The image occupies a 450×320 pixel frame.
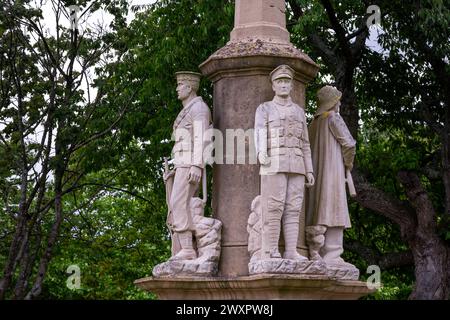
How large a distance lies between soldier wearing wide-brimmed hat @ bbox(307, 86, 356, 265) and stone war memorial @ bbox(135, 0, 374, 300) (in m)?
0.01

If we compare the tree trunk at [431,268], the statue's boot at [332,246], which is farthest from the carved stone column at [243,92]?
the tree trunk at [431,268]

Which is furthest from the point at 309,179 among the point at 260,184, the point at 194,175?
the point at 194,175

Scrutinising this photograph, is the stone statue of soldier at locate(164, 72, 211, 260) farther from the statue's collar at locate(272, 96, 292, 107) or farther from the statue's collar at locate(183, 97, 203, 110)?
the statue's collar at locate(272, 96, 292, 107)

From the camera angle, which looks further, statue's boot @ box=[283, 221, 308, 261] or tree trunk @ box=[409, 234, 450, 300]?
tree trunk @ box=[409, 234, 450, 300]

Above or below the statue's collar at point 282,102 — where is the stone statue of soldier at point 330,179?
below

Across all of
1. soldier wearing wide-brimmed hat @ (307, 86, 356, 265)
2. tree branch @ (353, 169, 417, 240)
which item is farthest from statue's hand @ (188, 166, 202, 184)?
tree branch @ (353, 169, 417, 240)

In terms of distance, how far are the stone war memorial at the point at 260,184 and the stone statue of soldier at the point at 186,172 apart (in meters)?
0.01

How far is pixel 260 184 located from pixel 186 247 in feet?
3.34

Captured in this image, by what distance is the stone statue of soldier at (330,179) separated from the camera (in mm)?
9734

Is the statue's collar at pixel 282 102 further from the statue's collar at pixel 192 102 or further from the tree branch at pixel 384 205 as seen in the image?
the tree branch at pixel 384 205

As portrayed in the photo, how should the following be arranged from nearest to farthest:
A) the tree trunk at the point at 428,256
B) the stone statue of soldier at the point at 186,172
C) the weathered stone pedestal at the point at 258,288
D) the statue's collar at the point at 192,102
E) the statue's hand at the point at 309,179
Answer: the weathered stone pedestal at the point at 258,288 < the statue's hand at the point at 309,179 < the stone statue of soldier at the point at 186,172 < the statue's collar at the point at 192,102 < the tree trunk at the point at 428,256

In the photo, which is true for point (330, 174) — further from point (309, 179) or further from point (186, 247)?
point (186, 247)

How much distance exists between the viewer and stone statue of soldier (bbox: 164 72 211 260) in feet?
31.1
